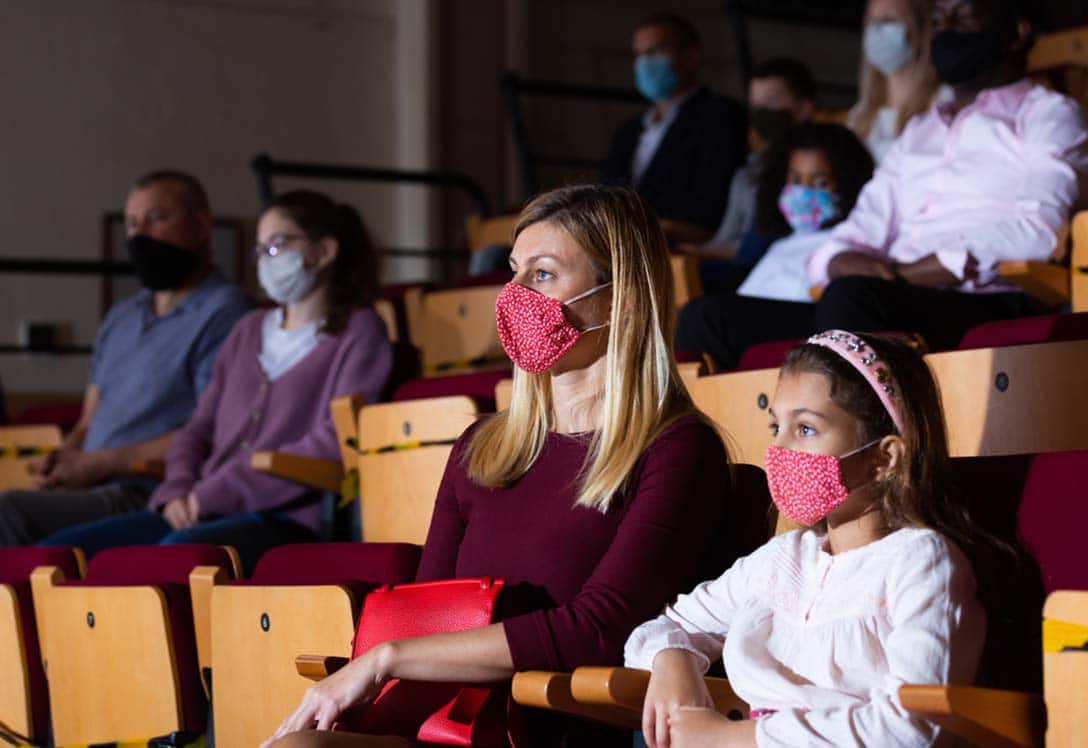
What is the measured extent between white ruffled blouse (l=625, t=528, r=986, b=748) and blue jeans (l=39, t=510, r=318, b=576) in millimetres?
1316

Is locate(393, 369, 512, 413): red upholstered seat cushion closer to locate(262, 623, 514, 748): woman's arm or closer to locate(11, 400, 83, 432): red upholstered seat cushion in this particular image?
locate(262, 623, 514, 748): woman's arm

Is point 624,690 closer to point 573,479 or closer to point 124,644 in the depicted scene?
point 573,479

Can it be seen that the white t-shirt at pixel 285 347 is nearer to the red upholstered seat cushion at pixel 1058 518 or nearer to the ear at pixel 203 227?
the ear at pixel 203 227

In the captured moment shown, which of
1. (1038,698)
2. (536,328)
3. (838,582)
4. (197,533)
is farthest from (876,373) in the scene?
(197,533)

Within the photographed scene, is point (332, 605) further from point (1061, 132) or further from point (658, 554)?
point (1061, 132)

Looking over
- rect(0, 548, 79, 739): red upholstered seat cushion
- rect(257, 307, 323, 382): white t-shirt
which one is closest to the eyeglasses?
rect(257, 307, 323, 382): white t-shirt

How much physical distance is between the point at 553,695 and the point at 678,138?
2.86m

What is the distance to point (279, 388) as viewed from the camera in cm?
307

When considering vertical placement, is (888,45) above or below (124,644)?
above

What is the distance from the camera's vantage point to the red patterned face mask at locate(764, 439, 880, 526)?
1.48 metres

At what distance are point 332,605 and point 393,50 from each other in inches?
186

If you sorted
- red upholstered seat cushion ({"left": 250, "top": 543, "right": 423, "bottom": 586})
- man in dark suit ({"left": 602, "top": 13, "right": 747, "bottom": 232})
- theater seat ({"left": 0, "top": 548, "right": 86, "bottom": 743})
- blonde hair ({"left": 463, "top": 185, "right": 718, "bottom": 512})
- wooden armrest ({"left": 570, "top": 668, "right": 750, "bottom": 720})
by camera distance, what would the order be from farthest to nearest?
man in dark suit ({"left": 602, "top": 13, "right": 747, "bottom": 232}) < theater seat ({"left": 0, "top": 548, "right": 86, "bottom": 743}) < red upholstered seat cushion ({"left": 250, "top": 543, "right": 423, "bottom": 586}) < blonde hair ({"left": 463, "top": 185, "right": 718, "bottom": 512}) < wooden armrest ({"left": 570, "top": 668, "right": 750, "bottom": 720})

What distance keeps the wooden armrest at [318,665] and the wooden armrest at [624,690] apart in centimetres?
38

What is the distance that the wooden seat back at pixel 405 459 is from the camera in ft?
8.03
